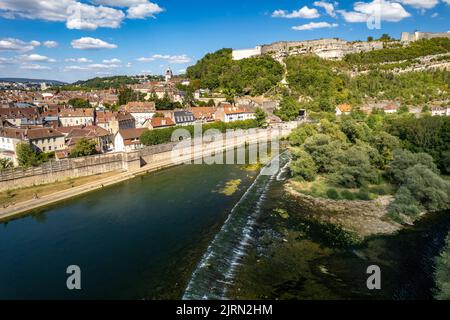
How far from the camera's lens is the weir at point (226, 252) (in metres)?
14.3

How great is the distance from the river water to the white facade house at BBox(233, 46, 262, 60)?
77.5 meters

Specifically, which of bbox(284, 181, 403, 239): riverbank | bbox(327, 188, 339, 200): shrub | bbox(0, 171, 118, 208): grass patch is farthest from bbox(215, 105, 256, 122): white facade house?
bbox(327, 188, 339, 200): shrub

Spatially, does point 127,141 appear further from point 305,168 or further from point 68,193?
point 305,168

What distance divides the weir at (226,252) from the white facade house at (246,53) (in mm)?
77166

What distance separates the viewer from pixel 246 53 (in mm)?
97438

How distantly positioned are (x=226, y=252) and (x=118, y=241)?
21.9 feet

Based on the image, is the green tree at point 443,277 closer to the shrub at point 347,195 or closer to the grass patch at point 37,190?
the shrub at point 347,195

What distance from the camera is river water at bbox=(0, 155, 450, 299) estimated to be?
14523 millimetres

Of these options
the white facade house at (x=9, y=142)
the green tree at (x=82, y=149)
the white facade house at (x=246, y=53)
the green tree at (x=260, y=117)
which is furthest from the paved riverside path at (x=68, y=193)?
the white facade house at (x=246, y=53)

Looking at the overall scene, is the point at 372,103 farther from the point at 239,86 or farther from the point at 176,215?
the point at 176,215

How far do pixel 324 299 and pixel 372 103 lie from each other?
61.9 meters

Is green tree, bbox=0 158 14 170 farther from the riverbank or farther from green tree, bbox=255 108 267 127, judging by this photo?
green tree, bbox=255 108 267 127

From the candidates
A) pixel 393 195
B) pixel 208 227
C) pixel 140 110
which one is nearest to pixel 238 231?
pixel 208 227

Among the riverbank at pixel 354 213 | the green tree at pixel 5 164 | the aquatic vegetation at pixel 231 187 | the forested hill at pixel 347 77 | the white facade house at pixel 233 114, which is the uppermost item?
the forested hill at pixel 347 77
